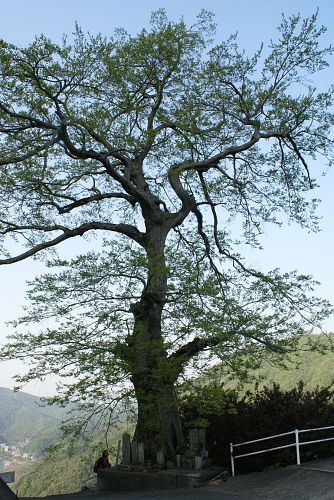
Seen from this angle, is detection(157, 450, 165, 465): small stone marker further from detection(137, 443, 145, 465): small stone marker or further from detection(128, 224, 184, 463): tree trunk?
detection(137, 443, 145, 465): small stone marker

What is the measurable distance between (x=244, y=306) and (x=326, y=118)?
8436 mm

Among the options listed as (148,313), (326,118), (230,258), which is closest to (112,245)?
(148,313)

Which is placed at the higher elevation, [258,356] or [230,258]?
[230,258]

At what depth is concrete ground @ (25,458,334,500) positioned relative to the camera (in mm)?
10953

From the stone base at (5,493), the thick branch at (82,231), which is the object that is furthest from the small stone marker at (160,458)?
the stone base at (5,493)

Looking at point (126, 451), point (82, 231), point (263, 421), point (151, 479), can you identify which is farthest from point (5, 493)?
point (82, 231)

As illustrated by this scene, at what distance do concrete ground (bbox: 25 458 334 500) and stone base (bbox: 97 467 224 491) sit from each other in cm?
71

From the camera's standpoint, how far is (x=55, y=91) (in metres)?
17.8

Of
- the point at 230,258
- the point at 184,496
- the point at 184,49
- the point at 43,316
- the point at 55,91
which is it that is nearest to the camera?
the point at 184,496

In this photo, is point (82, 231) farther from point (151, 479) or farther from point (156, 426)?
point (151, 479)

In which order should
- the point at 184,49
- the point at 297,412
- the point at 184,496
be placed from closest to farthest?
the point at 184,496, the point at 297,412, the point at 184,49

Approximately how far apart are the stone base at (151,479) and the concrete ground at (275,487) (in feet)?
2.34

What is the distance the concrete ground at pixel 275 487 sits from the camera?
10953mm

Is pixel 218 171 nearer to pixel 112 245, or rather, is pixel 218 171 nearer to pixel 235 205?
pixel 235 205
